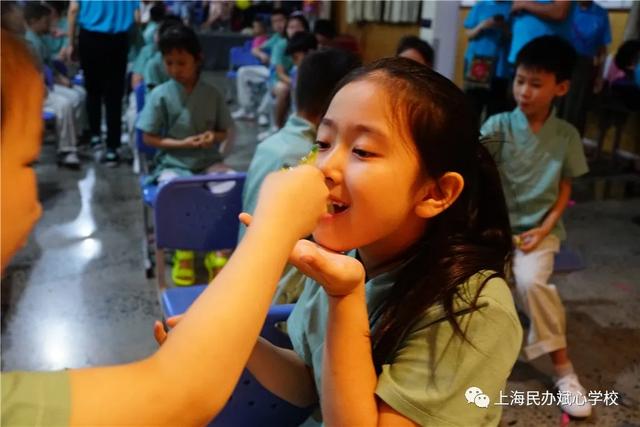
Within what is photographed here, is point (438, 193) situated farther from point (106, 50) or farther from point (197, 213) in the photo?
point (106, 50)

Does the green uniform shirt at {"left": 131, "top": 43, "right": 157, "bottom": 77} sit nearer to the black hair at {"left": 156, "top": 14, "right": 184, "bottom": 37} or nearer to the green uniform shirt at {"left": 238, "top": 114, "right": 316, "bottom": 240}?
the black hair at {"left": 156, "top": 14, "right": 184, "bottom": 37}

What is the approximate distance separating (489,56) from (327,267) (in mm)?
3457

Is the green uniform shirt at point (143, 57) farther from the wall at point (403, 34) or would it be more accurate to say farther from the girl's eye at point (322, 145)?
the girl's eye at point (322, 145)

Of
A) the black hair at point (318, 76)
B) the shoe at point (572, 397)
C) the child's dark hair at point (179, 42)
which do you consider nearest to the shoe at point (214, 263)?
the black hair at point (318, 76)

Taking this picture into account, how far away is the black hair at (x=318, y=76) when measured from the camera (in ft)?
6.23

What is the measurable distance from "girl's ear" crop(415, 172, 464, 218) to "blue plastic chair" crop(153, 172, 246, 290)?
1164 mm

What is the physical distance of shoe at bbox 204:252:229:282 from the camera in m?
2.52

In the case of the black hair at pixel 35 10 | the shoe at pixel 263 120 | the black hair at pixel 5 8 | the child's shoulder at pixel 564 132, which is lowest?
the shoe at pixel 263 120

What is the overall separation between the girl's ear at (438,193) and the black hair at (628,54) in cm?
384

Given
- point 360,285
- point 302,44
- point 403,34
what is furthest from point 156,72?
point 403,34

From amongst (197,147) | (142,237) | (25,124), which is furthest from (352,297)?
(142,237)

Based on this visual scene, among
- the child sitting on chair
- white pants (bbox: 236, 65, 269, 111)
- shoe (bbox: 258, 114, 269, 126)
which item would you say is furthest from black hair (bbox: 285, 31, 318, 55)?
the child sitting on chair

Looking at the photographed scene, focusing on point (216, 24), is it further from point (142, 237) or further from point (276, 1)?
point (142, 237)

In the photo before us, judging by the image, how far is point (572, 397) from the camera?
1.92 m
